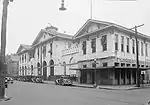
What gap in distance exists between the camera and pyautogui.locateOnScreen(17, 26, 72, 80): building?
5059cm

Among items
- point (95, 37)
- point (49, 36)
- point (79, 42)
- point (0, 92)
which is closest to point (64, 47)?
point (49, 36)

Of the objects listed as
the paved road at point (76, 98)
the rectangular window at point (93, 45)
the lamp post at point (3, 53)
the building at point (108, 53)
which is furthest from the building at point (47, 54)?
the lamp post at point (3, 53)

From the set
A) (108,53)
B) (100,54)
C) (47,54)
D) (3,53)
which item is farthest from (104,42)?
(47,54)

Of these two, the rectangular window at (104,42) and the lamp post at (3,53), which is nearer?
the lamp post at (3,53)

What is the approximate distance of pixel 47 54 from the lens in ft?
181

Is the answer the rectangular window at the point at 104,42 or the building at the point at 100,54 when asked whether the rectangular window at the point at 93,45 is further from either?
the rectangular window at the point at 104,42

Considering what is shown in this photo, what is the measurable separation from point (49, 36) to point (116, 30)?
971 inches

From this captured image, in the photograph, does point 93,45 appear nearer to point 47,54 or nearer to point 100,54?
point 100,54

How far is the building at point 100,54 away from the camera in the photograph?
1296 inches

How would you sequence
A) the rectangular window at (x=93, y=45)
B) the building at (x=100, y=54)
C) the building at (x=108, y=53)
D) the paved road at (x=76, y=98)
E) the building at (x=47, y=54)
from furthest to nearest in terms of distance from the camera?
1. the building at (x=47, y=54)
2. the rectangular window at (x=93, y=45)
3. the building at (x=100, y=54)
4. the building at (x=108, y=53)
5. the paved road at (x=76, y=98)

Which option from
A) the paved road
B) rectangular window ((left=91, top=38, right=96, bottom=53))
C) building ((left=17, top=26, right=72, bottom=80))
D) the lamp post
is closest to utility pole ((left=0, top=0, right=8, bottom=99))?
the lamp post

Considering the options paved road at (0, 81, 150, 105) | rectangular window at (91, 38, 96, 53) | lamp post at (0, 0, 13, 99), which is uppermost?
rectangular window at (91, 38, 96, 53)

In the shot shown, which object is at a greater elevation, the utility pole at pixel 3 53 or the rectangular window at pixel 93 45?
the rectangular window at pixel 93 45

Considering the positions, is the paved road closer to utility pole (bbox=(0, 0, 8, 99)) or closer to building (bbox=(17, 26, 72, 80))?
utility pole (bbox=(0, 0, 8, 99))
